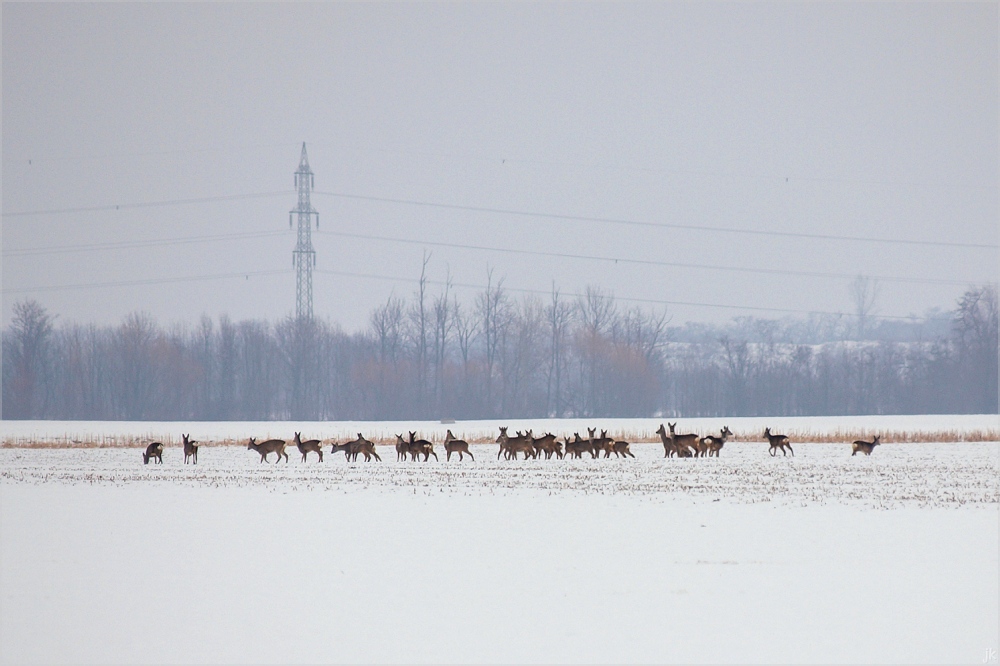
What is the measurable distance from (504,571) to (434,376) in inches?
3071

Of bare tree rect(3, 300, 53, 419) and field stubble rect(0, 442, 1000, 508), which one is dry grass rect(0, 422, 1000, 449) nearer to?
field stubble rect(0, 442, 1000, 508)

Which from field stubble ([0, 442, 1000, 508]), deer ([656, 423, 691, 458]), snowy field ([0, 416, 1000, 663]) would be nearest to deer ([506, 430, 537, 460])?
field stubble ([0, 442, 1000, 508])

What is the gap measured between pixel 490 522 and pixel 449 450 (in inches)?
582

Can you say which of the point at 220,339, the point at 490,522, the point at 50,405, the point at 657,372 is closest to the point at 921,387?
the point at 657,372

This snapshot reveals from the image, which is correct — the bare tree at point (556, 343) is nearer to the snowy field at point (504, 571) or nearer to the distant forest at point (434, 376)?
the distant forest at point (434, 376)

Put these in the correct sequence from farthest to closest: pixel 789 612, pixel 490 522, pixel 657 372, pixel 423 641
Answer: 1. pixel 657 372
2. pixel 490 522
3. pixel 789 612
4. pixel 423 641

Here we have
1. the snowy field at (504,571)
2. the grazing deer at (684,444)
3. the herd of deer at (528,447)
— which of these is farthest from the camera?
the grazing deer at (684,444)

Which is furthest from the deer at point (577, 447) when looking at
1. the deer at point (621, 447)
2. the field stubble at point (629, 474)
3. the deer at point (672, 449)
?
the deer at point (672, 449)

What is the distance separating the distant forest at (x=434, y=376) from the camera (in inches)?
3346

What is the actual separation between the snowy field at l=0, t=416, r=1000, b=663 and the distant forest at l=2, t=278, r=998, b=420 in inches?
2455

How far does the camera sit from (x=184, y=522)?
1662 cm

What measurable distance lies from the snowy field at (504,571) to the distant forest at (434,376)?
62.4 metres

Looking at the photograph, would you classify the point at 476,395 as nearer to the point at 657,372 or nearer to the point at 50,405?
the point at 657,372

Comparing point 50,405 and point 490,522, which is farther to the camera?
point 50,405
